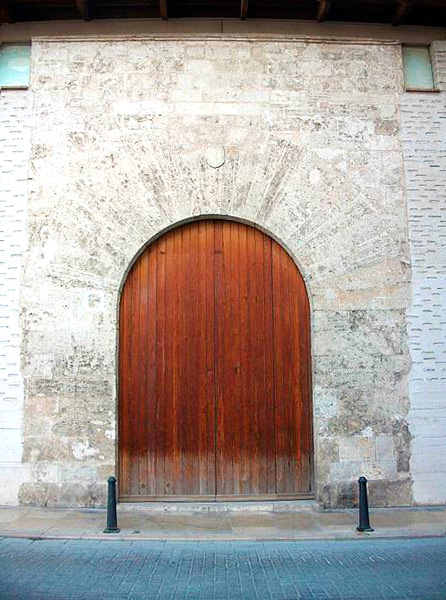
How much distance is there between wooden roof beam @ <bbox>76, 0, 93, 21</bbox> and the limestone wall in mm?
347

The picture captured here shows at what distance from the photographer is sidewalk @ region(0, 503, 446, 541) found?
6160mm

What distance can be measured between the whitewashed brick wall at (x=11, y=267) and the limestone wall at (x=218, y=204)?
157 millimetres

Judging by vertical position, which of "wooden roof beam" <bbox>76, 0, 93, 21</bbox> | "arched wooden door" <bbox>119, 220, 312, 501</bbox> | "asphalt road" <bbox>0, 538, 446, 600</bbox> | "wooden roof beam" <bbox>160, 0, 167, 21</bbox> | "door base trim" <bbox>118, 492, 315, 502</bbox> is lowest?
"asphalt road" <bbox>0, 538, 446, 600</bbox>

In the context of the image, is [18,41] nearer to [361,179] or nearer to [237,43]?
[237,43]

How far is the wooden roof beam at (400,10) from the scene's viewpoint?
7746 millimetres

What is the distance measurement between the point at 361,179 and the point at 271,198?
4.25 ft

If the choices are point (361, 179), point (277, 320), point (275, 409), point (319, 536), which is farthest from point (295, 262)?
point (319, 536)

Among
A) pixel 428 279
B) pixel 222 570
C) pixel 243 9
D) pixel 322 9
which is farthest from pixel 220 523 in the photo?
pixel 322 9

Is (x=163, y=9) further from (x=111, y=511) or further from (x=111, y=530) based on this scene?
(x=111, y=530)

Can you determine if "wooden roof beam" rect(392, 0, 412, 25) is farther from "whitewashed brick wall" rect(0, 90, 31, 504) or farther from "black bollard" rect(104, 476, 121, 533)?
"black bollard" rect(104, 476, 121, 533)

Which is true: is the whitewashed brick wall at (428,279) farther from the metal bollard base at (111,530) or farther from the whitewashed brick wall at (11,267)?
the whitewashed brick wall at (11,267)

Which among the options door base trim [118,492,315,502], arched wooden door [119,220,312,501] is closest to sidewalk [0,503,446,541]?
door base trim [118,492,315,502]

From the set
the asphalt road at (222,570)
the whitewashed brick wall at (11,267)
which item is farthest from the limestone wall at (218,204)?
the asphalt road at (222,570)

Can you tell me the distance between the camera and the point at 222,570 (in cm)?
520
